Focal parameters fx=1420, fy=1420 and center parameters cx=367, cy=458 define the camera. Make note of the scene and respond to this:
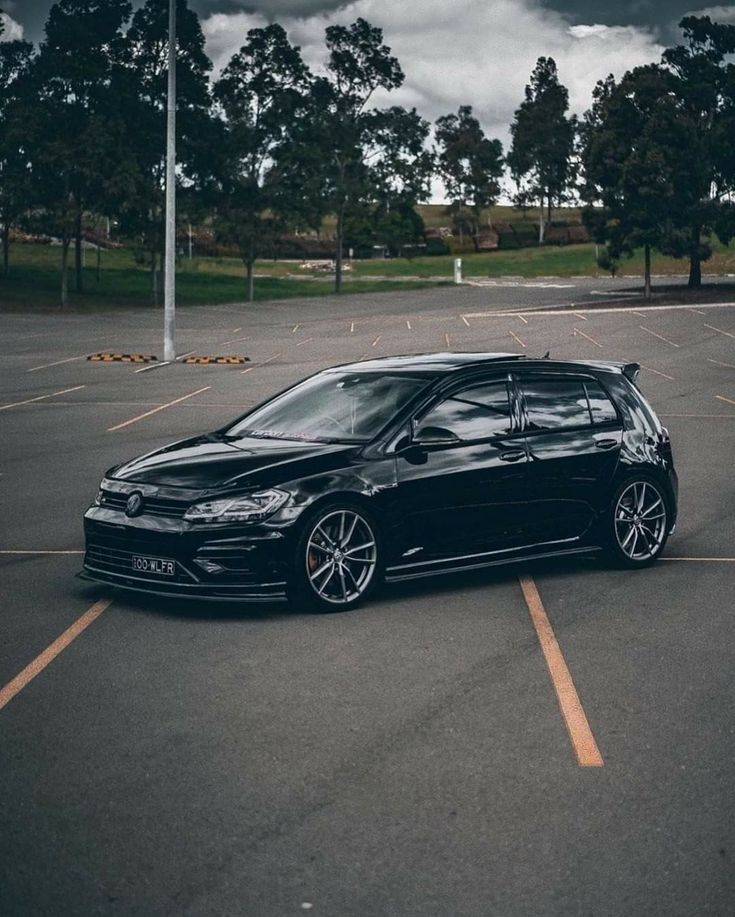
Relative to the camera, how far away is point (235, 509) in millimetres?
8812

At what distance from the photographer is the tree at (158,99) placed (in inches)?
2872

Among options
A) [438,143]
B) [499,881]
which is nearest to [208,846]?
[499,881]

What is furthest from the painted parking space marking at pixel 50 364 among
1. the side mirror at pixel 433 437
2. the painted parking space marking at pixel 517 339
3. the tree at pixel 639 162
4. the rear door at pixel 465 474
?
the tree at pixel 639 162

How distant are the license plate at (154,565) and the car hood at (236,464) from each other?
0.49 meters

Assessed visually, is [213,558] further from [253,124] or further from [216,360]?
[253,124]

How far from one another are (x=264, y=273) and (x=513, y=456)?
102 m

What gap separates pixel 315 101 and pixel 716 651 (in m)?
83.9

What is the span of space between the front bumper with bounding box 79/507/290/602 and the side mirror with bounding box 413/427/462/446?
133 cm

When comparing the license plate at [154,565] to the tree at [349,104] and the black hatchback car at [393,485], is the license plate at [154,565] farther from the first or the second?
the tree at [349,104]

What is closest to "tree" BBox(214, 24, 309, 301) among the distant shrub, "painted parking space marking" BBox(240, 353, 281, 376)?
"painted parking space marking" BBox(240, 353, 281, 376)

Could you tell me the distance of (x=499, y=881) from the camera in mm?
4723

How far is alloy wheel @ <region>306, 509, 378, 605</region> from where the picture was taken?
29.5ft

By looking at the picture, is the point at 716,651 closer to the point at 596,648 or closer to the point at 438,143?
the point at 596,648

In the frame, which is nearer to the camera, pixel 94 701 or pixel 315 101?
pixel 94 701
